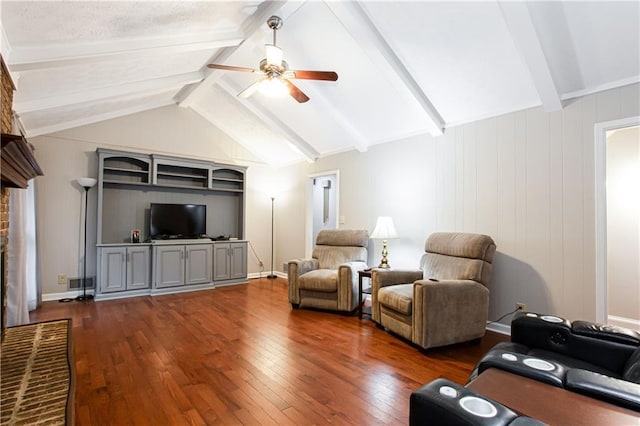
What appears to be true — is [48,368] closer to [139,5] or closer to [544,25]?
[139,5]

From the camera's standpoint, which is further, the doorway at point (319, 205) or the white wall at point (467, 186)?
the doorway at point (319, 205)

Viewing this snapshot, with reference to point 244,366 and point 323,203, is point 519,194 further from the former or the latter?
point 323,203

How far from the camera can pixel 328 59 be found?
3.83 m

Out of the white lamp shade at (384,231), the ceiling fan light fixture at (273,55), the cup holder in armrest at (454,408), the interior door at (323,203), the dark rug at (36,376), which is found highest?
the ceiling fan light fixture at (273,55)

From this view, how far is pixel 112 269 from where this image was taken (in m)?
4.66

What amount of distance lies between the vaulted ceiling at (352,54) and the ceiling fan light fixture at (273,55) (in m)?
0.60

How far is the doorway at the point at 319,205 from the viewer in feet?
20.0

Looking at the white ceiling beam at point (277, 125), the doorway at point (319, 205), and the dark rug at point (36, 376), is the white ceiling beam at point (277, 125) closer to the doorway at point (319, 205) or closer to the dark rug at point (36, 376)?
the doorway at point (319, 205)

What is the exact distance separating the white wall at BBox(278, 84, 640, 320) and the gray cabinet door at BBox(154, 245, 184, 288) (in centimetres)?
340

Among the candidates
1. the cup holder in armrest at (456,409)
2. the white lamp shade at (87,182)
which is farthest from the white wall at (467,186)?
the cup holder in armrest at (456,409)

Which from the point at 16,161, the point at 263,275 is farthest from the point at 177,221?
the point at 16,161

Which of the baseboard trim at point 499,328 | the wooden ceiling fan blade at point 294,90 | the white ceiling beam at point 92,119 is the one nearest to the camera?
the wooden ceiling fan blade at point 294,90

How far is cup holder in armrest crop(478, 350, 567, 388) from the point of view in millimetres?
1228

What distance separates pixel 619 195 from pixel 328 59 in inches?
146
